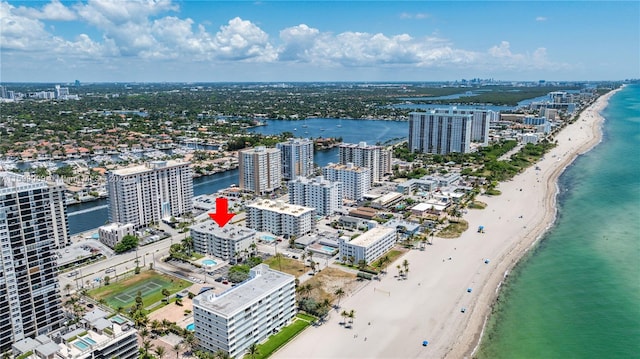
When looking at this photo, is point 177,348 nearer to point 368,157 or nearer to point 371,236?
point 371,236

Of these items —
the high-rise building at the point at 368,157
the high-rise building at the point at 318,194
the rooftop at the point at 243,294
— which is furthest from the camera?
the high-rise building at the point at 368,157

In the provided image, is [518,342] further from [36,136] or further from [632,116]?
[632,116]

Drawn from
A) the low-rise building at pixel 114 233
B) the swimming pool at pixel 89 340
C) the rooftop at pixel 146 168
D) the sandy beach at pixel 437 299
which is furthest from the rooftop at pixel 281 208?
the swimming pool at pixel 89 340

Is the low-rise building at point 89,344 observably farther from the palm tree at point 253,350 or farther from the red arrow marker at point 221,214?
the red arrow marker at point 221,214

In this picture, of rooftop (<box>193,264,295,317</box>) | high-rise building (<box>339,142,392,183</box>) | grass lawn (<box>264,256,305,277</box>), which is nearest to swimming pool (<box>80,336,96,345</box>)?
rooftop (<box>193,264,295,317</box>)

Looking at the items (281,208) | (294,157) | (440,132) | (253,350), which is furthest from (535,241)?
(440,132)

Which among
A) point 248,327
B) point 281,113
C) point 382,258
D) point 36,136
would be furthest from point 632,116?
point 36,136

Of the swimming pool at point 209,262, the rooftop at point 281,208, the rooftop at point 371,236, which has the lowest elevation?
the swimming pool at point 209,262
